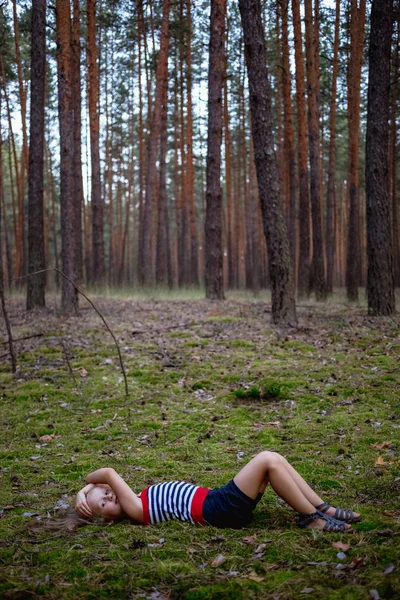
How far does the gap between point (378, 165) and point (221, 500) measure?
30.4 ft

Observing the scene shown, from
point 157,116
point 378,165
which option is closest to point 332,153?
point 157,116

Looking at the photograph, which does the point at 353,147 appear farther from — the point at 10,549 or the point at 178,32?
the point at 10,549

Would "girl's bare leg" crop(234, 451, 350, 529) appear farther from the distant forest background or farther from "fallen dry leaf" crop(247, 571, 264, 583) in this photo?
the distant forest background

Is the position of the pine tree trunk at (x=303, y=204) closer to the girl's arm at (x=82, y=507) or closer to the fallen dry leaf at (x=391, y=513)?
the fallen dry leaf at (x=391, y=513)

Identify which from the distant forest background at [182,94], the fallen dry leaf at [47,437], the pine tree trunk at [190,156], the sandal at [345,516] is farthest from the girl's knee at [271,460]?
the pine tree trunk at [190,156]

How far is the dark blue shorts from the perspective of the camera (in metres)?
4.02

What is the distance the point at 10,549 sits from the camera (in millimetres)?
3775

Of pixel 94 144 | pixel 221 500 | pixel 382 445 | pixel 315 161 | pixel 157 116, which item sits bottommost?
pixel 382 445

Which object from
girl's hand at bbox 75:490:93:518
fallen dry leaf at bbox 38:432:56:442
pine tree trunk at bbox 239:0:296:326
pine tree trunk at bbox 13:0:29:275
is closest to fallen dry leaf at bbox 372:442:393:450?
girl's hand at bbox 75:490:93:518

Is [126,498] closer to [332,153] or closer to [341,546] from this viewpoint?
[341,546]

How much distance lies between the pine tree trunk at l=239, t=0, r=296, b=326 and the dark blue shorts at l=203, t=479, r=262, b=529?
732 centimetres

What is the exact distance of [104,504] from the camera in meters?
4.30

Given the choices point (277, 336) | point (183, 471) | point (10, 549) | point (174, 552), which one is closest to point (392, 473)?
point (183, 471)

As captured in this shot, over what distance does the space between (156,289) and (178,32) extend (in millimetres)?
10422
